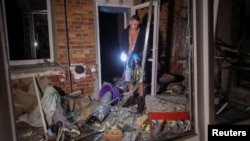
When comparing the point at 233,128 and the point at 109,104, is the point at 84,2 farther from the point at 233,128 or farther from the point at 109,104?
the point at 233,128

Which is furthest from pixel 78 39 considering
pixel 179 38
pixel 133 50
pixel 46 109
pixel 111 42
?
pixel 179 38

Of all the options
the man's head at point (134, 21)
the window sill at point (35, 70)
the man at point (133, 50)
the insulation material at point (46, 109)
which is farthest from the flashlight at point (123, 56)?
the insulation material at point (46, 109)

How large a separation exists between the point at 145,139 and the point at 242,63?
5.42ft

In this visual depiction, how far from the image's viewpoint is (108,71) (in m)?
2.21

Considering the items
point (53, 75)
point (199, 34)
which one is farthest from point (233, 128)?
point (53, 75)

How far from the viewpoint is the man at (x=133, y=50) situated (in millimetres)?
2170

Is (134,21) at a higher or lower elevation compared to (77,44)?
higher

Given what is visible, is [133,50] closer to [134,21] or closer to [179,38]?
[134,21]

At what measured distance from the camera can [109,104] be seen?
7.03 feet

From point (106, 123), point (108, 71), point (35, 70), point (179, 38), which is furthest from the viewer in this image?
point (179, 38)

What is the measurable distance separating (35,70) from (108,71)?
2.21ft

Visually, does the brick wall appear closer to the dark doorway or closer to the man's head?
the dark doorway

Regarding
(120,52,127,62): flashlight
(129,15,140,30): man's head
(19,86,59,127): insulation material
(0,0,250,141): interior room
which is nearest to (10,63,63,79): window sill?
(0,0,250,141): interior room

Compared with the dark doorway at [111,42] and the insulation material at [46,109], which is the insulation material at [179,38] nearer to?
the dark doorway at [111,42]
